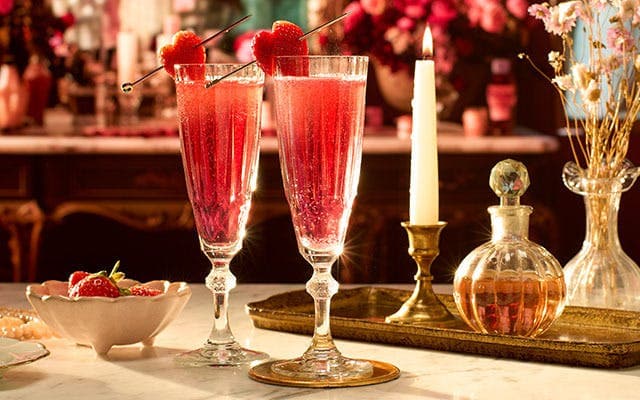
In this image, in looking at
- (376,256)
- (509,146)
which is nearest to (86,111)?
(376,256)

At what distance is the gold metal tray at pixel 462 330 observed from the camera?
1436 millimetres

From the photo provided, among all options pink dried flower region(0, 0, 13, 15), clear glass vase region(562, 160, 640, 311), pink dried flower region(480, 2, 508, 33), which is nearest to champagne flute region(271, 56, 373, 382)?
clear glass vase region(562, 160, 640, 311)

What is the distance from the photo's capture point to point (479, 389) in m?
1.34

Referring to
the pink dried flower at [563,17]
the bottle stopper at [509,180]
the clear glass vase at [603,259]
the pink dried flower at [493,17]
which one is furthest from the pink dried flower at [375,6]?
the bottle stopper at [509,180]

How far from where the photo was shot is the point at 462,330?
5.09 feet

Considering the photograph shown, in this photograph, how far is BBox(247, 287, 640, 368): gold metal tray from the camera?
144 cm

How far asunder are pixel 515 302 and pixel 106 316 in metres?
0.50

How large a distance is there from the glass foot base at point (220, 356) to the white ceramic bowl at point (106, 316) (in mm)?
59

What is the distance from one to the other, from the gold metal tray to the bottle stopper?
0.18m

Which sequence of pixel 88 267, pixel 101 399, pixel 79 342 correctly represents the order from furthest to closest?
1. pixel 88 267
2. pixel 79 342
3. pixel 101 399

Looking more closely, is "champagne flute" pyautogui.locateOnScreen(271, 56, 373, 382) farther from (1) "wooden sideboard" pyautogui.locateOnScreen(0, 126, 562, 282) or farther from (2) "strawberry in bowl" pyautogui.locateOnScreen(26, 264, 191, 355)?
(1) "wooden sideboard" pyautogui.locateOnScreen(0, 126, 562, 282)

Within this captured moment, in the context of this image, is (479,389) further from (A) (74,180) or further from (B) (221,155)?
(A) (74,180)

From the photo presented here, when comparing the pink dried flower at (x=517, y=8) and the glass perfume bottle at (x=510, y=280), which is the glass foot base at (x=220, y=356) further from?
the pink dried flower at (x=517, y=8)

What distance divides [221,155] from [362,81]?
20 centimetres
